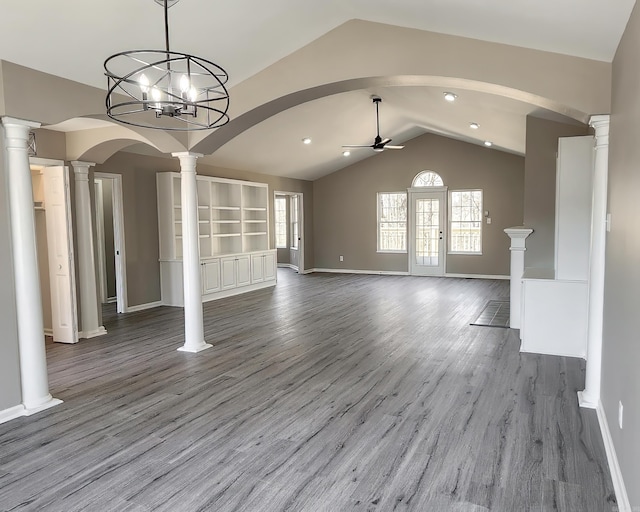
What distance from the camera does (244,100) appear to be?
454 cm

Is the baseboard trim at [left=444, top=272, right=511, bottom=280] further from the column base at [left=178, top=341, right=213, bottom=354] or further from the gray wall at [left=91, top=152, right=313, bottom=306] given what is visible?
the column base at [left=178, top=341, right=213, bottom=354]

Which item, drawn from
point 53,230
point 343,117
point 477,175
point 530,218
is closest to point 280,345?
point 53,230

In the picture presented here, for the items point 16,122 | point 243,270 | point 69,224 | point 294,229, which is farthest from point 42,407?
point 294,229

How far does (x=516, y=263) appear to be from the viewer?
231 inches

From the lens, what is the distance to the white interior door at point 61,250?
5480mm

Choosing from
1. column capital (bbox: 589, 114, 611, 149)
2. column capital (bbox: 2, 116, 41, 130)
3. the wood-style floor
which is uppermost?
column capital (bbox: 2, 116, 41, 130)

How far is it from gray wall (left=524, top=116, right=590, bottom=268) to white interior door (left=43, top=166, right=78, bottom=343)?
559 cm

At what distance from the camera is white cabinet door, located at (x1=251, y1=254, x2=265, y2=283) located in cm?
969

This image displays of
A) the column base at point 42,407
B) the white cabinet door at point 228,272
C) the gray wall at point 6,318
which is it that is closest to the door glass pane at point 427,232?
the white cabinet door at point 228,272

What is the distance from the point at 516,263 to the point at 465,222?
5.47 metres

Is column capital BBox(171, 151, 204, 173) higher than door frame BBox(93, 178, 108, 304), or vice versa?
column capital BBox(171, 151, 204, 173)

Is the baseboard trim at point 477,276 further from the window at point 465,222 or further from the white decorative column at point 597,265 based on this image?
the white decorative column at point 597,265

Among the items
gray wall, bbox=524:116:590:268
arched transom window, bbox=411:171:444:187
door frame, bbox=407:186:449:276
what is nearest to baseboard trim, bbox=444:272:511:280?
door frame, bbox=407:186:449:276

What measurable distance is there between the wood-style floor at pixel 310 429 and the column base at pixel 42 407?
0.09 meters
